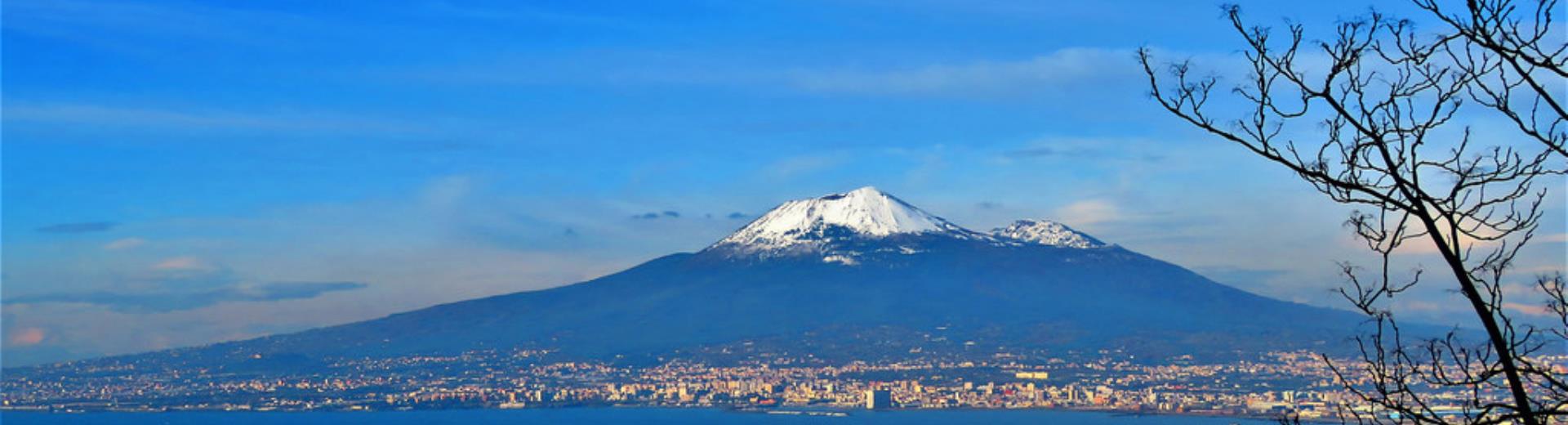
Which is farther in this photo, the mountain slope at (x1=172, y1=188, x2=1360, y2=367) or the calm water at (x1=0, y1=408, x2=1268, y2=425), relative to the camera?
the mountain slope at (x1=172, y1=188, x2=1360, y2=367)

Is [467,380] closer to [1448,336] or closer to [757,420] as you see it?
[757,420]

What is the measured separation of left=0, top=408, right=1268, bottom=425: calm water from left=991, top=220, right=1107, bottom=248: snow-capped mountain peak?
61556mm

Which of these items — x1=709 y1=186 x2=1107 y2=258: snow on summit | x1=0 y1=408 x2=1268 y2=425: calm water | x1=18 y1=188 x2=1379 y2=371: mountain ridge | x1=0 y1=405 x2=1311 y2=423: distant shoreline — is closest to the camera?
x1=0 y1=408 x2=1268 y2=425: calm water

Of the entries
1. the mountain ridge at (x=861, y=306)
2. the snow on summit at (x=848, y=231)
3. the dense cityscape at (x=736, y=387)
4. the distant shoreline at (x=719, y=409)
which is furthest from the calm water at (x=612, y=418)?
the snow on summit at (x=848, y=231)

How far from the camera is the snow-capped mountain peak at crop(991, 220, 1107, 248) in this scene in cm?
13050

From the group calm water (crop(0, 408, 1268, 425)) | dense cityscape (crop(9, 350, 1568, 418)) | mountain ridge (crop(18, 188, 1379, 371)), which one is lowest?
calm water (crop(0, 408, 1268, 425))

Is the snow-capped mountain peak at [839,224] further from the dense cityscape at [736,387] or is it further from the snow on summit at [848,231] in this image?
the dense cityscape at [736,387]

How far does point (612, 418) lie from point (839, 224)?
5952 cm

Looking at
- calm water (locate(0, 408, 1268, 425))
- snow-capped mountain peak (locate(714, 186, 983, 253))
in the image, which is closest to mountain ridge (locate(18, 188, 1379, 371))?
snow-capped mountain peak (locate(714, 186, 983, 253))

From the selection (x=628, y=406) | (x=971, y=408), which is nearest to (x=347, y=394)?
(x=628, y=406)

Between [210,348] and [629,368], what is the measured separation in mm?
33078

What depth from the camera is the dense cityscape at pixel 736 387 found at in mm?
69562

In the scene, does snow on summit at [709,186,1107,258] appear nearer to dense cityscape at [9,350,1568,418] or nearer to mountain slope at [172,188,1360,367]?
mountain slope at [172,188,1360,367]

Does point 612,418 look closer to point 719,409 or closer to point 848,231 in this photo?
point 719,409
